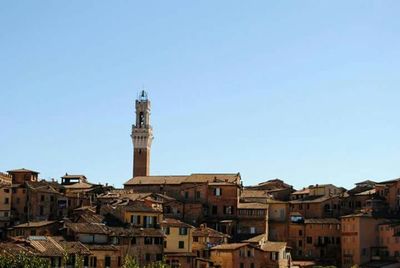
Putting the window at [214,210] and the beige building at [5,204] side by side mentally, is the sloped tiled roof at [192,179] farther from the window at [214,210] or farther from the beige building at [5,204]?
the beige building at [5,204]

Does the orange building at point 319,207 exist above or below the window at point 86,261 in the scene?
above

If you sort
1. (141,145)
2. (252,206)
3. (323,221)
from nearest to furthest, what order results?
(252,206) < (323,221) < (141,145)

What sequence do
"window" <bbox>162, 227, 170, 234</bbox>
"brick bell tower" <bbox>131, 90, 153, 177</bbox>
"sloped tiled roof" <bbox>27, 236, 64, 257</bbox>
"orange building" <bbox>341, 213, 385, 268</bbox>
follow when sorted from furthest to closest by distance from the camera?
"brick bell tower" <bbox>131, 90, 153, 177</bbox>, "orange building" <bbox>341, 213, 385, 268</bbox>, "window" <bbox>162, 227, 170, 234</bbox>, "sloped tiled roof" <bbox>27, 236, 64, 257</bbox>

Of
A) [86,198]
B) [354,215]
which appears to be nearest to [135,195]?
[86,198]

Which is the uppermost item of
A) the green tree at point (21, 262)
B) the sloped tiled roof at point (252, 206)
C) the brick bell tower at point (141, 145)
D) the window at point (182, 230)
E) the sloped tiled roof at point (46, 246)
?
→ the brick bell tower at point (141, 145)

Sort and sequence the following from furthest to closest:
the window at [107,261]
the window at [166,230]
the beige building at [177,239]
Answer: the window at [166,230] < the beige building at [177,239] < the window at [107,261]

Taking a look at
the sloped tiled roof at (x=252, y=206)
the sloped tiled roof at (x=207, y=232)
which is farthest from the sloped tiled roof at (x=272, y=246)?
the sloped tiled roof at (x=252, y=206)

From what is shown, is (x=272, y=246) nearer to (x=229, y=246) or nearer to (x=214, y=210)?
(x=229, y=246)

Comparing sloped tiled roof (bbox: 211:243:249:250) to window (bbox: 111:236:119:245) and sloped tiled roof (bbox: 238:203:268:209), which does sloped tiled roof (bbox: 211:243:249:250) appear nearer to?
window (bbox: 111:236:119:245)

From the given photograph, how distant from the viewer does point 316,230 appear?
90188mm

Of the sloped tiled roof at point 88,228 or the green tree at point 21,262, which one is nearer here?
the green tree at point 21,262

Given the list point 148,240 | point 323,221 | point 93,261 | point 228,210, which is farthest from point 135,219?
point 323,221

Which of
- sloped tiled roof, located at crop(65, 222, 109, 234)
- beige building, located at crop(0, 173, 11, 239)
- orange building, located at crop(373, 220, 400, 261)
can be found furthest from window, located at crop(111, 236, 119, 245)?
orange building, located at crop(373, 220, 400, 261)

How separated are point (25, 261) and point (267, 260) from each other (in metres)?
31.2
